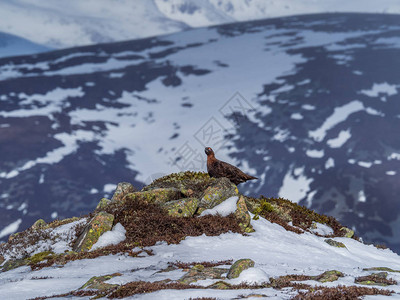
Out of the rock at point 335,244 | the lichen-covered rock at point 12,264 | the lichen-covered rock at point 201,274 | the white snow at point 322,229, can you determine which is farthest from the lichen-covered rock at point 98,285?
the white snow at point 322,229

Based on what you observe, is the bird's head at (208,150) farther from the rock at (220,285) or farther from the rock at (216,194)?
the rock at (220,285)

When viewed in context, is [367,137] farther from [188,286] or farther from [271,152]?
[188,286]

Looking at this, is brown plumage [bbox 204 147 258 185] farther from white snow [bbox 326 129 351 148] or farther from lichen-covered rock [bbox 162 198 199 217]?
white snow [bbox 326 129 351 148]

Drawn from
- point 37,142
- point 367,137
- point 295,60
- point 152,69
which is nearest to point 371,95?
point 367,137

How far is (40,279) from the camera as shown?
926 centimetres

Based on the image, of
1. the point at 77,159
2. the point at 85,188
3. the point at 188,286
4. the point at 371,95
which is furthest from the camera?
the point at 371,95

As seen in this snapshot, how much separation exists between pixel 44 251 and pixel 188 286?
7487mm

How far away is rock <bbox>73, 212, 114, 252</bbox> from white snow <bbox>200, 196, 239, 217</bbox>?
3.43 metres

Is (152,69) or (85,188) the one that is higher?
(152,69)

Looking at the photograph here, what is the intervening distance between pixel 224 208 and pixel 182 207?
157cm

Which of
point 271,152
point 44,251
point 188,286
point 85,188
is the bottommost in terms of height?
point 85,188

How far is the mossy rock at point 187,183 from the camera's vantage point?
15531mm

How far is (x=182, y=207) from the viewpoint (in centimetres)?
1345

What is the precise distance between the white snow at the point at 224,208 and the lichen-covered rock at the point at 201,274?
14.5 ft
